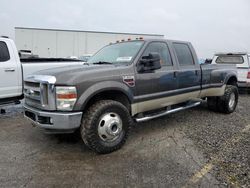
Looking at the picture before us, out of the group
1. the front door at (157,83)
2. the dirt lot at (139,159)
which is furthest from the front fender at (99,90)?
the dirt lot at (139,159)

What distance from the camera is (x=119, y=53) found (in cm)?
518

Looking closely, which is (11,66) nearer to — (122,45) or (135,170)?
(122,45)

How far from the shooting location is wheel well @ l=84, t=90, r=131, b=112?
13.8 ft

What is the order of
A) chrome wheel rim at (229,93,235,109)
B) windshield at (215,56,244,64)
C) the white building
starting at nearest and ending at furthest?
chrome wheel rim at (229,93,235,109) < windshield at (215,56,244,64) < the white building

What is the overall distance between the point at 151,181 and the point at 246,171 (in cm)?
140

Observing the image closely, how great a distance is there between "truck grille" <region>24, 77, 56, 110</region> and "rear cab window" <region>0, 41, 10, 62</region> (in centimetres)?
225

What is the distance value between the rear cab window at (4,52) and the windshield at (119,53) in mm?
2329

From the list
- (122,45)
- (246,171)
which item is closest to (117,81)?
(122,45)

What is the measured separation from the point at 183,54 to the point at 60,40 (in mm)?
27203

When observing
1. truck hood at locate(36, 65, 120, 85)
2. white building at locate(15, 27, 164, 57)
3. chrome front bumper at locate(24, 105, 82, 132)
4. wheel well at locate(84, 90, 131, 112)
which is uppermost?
white building at locate(15, 27, 164, 57)

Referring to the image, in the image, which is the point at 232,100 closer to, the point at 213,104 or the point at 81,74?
the point at 213,104

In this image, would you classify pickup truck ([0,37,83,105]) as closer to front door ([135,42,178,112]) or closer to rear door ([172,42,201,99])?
front door ([135,42,178,112])

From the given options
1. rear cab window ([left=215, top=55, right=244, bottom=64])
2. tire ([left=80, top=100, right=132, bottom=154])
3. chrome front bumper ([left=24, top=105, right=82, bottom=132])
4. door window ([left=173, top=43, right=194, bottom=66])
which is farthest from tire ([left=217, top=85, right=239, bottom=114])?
chrome front bumper ([left=24, top=105, right=82, bottom=132])

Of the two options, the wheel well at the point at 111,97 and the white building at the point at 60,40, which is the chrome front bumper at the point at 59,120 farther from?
the white building at the point at 60,40
